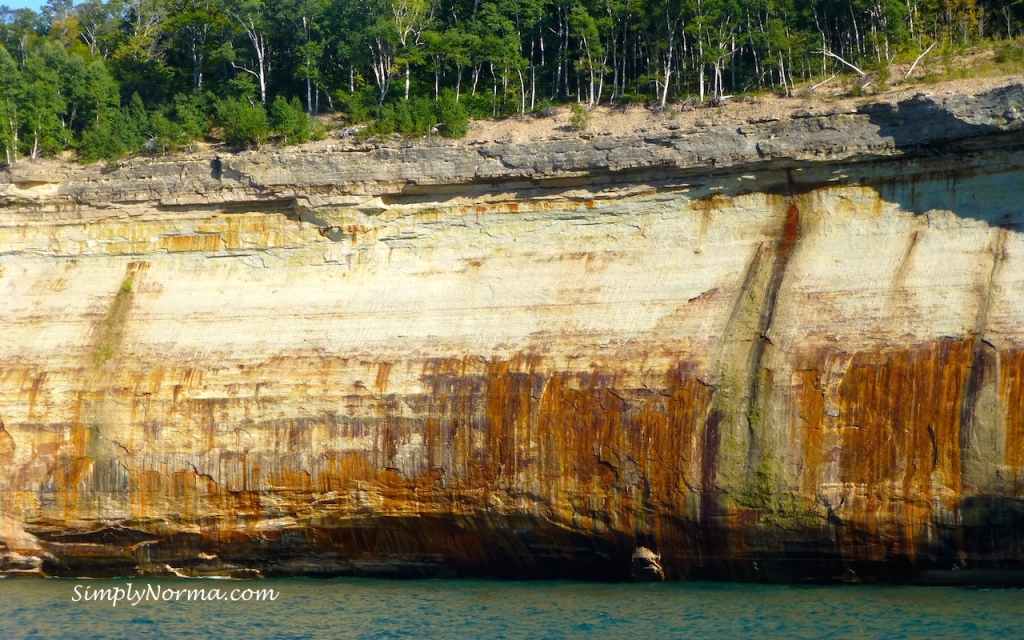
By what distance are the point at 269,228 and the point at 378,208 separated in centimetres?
198

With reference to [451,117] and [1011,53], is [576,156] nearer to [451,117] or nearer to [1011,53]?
[451,117]

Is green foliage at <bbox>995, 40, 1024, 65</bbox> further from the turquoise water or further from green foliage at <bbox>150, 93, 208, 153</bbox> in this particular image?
green foliage at <bbox>150, 93, 208, 153</bbox>

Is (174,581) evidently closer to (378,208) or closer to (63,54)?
(378,208)

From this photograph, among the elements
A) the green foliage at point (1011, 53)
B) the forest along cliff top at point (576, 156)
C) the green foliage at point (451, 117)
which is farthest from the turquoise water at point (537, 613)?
the green foliage at point (1011, 53)

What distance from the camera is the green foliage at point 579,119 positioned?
72.6 feet

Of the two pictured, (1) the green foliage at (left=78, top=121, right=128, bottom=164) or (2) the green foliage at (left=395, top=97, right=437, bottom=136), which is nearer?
(1) the green foliage at (left=78, top=121, right=128, bottom=164)

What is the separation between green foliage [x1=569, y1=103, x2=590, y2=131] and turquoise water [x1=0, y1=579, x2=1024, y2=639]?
9517 millimetres

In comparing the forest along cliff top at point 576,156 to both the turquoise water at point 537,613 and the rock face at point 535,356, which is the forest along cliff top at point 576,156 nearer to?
the rock face at point 535,356

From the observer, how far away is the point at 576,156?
18.2 m

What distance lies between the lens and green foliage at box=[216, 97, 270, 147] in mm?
22891

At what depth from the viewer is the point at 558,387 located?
16.7 metres

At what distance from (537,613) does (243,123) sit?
12.9 meters
